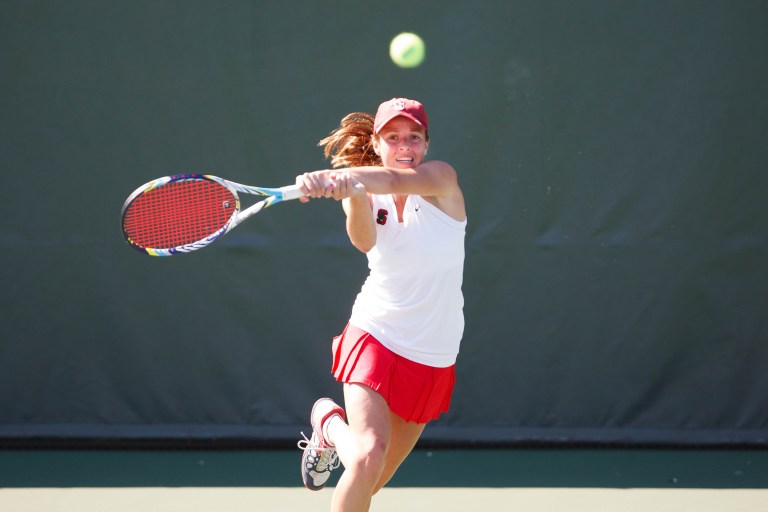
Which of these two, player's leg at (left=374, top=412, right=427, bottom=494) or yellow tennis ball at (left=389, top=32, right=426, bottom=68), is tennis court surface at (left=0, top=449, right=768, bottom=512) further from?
yellow tennis ball at (left=389, top=32, right=426, bottom=68)

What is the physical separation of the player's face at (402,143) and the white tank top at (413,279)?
0.34 ft

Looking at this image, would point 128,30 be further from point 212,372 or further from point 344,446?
point 344,446

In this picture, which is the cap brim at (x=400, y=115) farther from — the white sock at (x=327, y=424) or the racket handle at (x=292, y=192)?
the white sock at (x=327, y=424)

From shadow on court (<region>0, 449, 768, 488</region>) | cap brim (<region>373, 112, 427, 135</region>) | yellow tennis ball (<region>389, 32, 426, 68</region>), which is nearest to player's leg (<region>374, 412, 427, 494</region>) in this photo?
cap brim (<region>373, 112, 427, 135</region>)

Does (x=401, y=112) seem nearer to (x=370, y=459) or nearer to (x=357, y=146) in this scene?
(x=357, y=146)

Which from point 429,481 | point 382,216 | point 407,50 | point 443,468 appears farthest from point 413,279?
point 407,50

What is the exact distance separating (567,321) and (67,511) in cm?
221

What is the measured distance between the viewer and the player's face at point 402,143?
9.65ft

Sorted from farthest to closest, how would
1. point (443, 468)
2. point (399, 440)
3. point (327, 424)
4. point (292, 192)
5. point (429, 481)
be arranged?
1. point (443, 468)
2. point (429, 481)
3. point (327, 424)
4. point (399, 440)
5. point (292, 192)

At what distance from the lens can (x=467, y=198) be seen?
4.54 metres

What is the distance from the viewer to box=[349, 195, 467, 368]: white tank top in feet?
9.59

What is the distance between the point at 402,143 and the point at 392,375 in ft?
2.16

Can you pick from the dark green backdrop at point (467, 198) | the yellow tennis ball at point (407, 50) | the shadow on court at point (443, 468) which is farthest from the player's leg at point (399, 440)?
the yellow tennis ball at point (407, 50)

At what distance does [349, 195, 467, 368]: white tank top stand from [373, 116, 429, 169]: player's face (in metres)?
0.10
